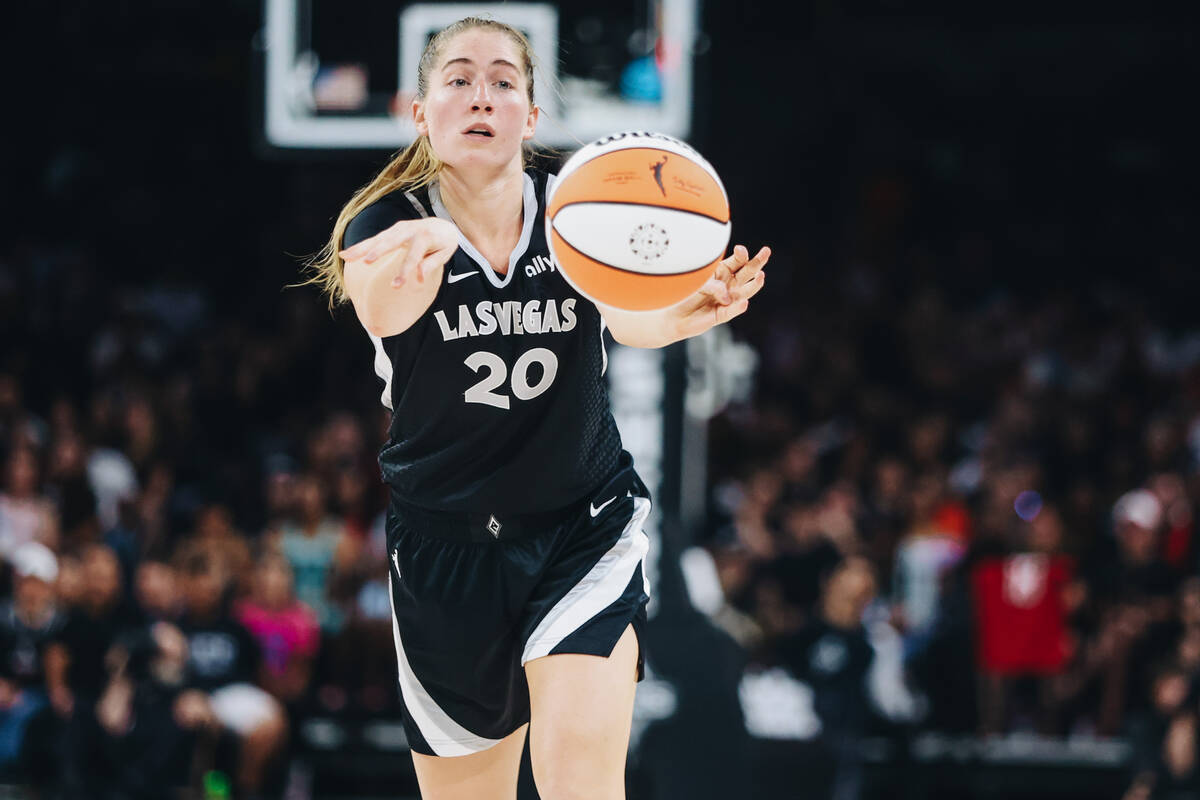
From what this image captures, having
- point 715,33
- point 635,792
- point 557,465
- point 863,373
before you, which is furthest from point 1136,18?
point 557,465

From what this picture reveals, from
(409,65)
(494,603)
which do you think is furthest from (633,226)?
(409,65)

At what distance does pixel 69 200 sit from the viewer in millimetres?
15445

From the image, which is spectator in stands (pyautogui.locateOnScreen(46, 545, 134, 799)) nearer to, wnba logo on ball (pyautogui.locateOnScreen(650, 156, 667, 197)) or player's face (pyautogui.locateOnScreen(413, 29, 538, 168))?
player's face (pyautogui.locateOnScreen(413, 29, 538, 168))

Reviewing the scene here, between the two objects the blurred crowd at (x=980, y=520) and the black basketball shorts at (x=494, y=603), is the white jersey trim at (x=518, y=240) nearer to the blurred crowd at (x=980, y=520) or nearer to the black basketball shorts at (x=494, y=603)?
the black basketball shorts at (x=494, y=603)

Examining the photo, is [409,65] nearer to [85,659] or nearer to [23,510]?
[85,659]

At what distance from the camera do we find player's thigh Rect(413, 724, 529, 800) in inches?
157

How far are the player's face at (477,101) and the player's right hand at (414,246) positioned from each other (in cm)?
41

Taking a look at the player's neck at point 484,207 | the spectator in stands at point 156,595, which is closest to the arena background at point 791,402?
the spectator in stands at point 156,595

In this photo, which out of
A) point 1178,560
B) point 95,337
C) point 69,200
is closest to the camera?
point 1178,560

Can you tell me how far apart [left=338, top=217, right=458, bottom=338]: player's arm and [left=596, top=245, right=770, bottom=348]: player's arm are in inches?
20.0

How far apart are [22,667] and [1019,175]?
38.1 feet

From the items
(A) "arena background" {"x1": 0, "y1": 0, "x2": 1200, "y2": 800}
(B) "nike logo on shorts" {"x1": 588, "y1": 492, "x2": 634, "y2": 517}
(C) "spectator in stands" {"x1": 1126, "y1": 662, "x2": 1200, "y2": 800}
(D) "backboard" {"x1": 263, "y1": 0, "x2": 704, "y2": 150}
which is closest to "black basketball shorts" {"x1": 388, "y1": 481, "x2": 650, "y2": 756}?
(B) "nike logo on shorts" {"x1": 588, "y1": 492, "x2": 634, "y2": 517}

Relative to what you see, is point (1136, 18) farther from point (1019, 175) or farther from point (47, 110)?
point (47, 110)

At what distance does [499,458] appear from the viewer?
380 cm
